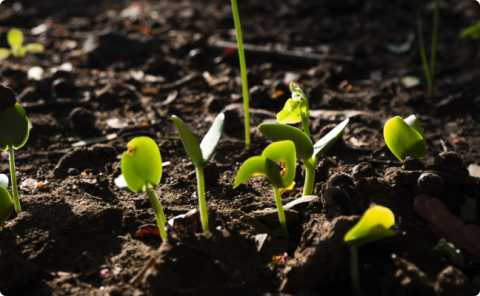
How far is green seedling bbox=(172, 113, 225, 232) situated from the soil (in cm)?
10

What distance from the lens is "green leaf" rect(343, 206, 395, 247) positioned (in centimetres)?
81

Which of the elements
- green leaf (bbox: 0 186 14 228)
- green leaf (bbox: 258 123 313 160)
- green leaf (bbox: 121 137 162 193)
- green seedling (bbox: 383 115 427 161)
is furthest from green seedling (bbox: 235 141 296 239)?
green leaf (bbox: 0 186 14 228)

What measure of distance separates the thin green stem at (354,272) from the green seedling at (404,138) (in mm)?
417

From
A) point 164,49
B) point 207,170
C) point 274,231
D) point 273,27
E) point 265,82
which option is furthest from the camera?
point 273,27

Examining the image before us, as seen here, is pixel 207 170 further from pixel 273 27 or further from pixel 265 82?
pixel 273 27

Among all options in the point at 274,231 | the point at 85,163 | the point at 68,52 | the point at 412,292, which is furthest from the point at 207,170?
the point at 68,52

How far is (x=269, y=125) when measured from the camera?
1.10m

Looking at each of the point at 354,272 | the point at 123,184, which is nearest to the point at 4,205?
the point at 123,184

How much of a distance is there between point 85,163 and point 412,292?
4.15 feet

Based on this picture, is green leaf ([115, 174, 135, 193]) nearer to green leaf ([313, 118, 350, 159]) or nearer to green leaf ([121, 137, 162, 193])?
green leaf ([121, 137, 162, 193])

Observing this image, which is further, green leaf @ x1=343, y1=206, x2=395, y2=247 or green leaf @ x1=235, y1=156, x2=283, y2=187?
green leaf @ x1=235, y1=156, x2=283, y2=187

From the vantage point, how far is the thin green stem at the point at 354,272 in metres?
0.90

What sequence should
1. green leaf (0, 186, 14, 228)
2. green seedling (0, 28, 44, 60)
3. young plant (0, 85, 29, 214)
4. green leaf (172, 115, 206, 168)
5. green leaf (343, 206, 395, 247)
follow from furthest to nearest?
green seedling (0, 28, 44, 60)
young plant (0, 85, 29, 214)
green leaf (0, 186, 14, 228)
green leaf (172, 115, 206, 168)
green leaf (343, 206, 395, 247)

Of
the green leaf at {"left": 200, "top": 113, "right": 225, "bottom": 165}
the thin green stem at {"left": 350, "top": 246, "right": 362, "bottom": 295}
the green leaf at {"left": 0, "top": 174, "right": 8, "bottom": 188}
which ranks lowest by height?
the thin green stem at {"left": 350, "top": 246, "right": 362, "bottom": 295}
